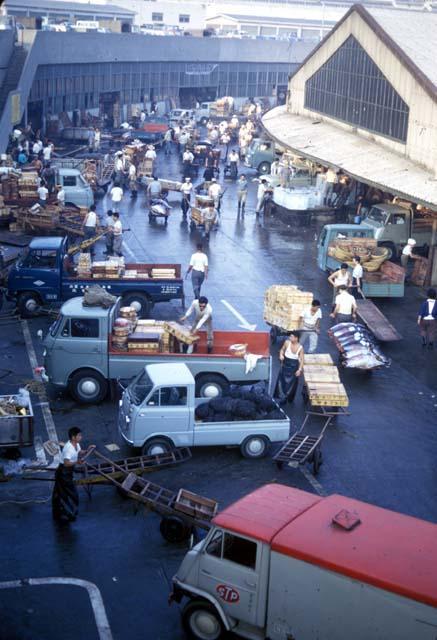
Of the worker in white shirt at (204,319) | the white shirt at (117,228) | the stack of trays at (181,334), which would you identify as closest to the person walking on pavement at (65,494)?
the stack of trays at (181,334)

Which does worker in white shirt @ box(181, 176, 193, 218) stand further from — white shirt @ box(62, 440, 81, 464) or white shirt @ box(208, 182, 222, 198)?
white shirt @ box(62, 440, 81, 464)

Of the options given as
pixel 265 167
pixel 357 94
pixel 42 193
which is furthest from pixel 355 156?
pixel 265 167

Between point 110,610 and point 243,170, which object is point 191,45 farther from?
point 110,610

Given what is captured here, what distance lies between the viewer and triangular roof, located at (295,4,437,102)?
33.6 m

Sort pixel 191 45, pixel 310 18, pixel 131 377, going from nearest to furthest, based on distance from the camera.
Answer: pixel 131 377 < pixel 191 45 < pixel 310 18

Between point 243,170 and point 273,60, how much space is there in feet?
123

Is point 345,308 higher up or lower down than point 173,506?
higher up

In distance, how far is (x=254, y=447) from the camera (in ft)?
55.3

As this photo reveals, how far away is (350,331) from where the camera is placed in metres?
22.7

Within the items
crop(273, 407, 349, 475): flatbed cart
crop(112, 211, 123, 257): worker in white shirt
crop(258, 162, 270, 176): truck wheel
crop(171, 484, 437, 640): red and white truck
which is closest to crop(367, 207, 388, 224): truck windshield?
crop(112, 211, 123, 257): worker in white shirt

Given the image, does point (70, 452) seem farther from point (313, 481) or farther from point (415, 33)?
point (415, 33)

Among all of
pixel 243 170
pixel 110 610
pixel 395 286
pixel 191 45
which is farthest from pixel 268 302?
pixel 191 45

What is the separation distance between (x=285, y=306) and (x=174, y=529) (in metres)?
10.1

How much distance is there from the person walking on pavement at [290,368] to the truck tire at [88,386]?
3909 millimetres
